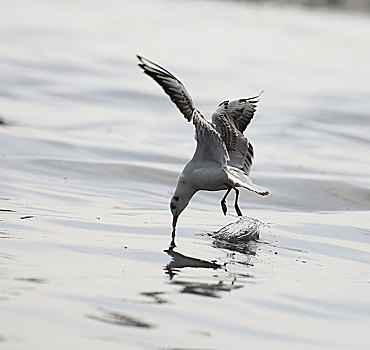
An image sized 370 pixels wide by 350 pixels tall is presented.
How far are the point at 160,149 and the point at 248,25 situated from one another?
69.1ft

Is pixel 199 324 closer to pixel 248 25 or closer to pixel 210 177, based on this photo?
pixel 210 177

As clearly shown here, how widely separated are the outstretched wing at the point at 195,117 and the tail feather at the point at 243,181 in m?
0.11

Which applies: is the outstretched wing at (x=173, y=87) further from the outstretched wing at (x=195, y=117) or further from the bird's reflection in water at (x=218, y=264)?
the bird's reflection in water at (x=218, y=264)

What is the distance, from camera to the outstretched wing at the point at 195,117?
6.89 m

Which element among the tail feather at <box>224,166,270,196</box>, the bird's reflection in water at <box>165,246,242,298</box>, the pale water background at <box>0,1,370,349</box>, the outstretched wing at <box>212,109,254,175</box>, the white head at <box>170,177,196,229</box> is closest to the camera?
the pale water background at <box>0,1,370,349</box>

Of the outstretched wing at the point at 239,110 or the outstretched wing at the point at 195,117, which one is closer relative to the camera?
the outstretched wing at the point at 195,117

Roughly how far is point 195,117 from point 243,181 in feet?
2.02

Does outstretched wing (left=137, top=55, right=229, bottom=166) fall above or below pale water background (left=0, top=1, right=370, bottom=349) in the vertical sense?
above

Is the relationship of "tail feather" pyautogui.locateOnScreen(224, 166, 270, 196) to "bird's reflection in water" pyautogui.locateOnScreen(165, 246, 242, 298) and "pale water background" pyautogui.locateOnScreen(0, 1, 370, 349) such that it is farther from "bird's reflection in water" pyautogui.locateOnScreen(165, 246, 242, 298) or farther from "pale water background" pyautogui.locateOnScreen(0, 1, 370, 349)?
"bird's reflection in water" pyautogui.locateOnScreen(165, 246, 242, 298)

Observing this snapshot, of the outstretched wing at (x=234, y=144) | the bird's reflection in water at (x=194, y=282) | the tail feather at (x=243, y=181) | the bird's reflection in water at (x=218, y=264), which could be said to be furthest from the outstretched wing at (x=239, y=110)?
the bird's reflection in water at (x=194, y=282)

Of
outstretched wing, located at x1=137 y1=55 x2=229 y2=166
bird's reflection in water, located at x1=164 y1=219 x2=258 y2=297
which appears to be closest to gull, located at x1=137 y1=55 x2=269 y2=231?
outstretched wing, located at x1=137 y1=55 x2=229 y2=166

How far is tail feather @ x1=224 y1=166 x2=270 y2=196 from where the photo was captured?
6812 mm

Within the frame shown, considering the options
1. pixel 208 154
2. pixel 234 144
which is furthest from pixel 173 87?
pixel 234 144

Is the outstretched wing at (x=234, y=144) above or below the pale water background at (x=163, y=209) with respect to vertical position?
above
